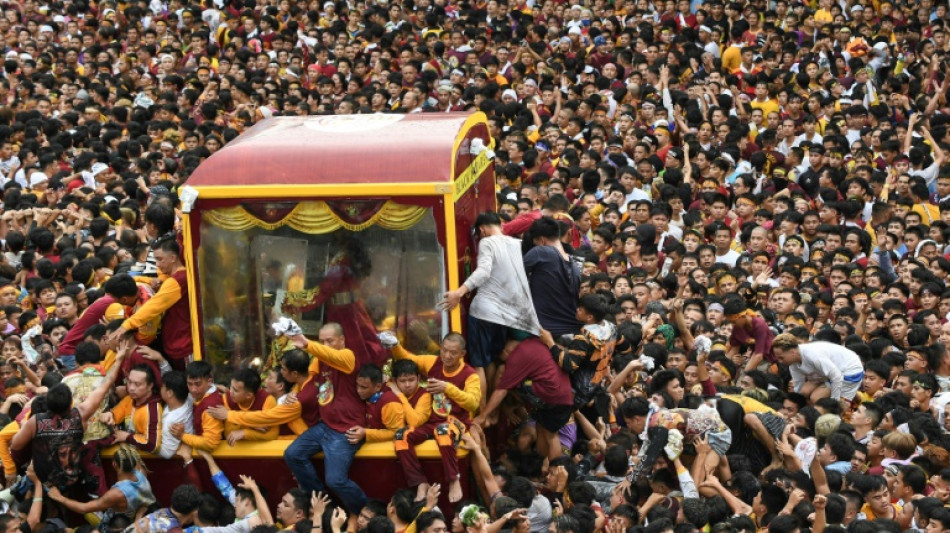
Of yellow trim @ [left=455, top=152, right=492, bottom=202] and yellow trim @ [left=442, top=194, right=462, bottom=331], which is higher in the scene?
yellow trim @ [left=455, top=152, right=492, bottom=202]

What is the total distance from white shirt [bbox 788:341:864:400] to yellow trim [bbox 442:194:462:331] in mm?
2923

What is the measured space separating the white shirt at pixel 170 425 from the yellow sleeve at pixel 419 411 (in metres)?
1.51

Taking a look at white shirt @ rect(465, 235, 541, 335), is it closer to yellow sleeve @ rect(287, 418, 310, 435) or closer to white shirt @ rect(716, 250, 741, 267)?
yellow sleeve @ rect(287, 418, 310, 435)

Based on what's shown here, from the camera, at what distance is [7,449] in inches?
384

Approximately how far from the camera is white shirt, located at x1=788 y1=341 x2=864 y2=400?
1095cm

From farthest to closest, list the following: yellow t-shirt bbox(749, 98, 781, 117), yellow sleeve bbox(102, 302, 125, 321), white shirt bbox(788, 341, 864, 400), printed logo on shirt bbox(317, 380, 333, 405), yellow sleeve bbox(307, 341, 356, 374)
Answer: yellow t-shirt bbox(749, 98, 781, 117) < white shirt bbox(788, 341, 864, 400) < yellow sleeve bbox(102, 302, 125, 321) < printed logo on shirt bbox(317, 380, 333, 405) < yellow sleeve bbox(307, 341, 356, 374)

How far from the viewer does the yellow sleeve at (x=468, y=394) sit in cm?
966

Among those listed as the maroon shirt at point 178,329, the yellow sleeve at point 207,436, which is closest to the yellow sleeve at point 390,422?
the yellow sleeve at point 207,436

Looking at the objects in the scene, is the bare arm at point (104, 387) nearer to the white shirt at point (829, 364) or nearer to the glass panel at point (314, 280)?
the glass panel at point (314, 280)

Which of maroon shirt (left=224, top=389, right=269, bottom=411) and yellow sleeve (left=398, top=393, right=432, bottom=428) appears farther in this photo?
maroon shirt (left=224, top=389, right=269, bottom=411)

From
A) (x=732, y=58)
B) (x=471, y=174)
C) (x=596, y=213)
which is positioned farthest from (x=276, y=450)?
(x=732, y=58)

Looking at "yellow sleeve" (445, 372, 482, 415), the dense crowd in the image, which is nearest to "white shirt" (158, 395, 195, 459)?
the dense crowd

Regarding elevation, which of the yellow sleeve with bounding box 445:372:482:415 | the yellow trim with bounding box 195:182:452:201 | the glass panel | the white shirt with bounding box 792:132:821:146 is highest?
the yellow trim with bounding box 195:182:452:201

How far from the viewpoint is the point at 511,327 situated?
1027 cm
